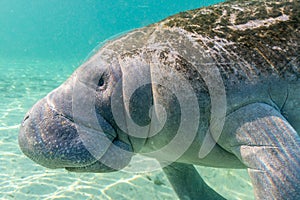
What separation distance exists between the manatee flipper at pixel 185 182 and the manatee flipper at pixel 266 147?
4.22 ft

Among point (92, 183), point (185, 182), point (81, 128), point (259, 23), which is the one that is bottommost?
point (92, 183)

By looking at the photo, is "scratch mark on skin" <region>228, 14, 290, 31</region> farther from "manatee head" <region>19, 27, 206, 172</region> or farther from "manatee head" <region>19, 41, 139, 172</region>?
"manatee head" <region>19, 41, 139, 172</region>

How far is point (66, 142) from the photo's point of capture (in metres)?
2.10

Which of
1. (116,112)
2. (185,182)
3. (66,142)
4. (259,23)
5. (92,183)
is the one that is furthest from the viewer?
(92,183)

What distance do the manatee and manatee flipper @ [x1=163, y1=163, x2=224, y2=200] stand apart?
1.03 metres

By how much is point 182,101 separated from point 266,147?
0.65 meters

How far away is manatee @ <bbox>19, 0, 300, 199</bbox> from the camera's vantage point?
2115 millimetres

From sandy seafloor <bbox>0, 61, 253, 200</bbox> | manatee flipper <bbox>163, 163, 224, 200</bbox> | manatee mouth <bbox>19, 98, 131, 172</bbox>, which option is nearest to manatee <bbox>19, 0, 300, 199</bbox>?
manatee mouth <bbox>19, 98, 131, 172</bbox>

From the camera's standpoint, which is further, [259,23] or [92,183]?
[92,183]

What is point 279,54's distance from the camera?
7.26 feet

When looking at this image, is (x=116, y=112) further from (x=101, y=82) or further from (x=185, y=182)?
(x=185, y=182)

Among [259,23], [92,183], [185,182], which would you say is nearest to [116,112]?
[259,23]

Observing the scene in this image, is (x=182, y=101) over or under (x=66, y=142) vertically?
over

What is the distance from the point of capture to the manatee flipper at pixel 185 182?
3367 millimetres
